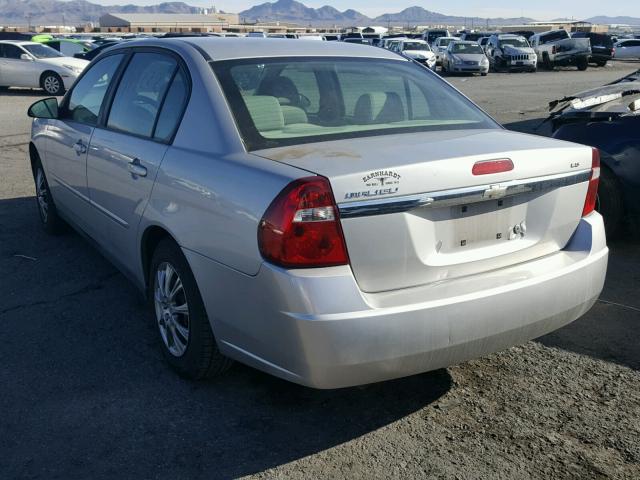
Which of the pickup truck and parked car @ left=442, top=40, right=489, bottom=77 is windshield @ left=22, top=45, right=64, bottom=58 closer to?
parked car @ left=442, top=40, right=489, bottom=77

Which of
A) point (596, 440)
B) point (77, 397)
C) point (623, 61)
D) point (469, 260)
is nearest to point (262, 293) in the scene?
point (469, 260)

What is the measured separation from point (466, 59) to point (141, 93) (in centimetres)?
2755

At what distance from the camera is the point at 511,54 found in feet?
110

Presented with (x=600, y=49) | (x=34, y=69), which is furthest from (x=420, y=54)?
(x=34, y=69)

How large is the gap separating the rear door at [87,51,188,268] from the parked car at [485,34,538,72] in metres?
31.3

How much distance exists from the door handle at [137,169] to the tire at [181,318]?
0.39 meters

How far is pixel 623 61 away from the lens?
46344mm

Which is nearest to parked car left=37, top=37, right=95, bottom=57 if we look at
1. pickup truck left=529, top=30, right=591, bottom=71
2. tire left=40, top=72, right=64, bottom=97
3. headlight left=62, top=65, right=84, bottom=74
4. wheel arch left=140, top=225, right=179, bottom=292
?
tire left=40, top=72, right=64, bottom=97

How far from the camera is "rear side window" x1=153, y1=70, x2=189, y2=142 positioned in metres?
3.78

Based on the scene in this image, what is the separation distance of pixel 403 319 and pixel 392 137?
39.1 inches

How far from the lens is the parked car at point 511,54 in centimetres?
3334

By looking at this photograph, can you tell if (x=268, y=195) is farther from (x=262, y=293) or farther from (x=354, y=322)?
(x=354, y=322)

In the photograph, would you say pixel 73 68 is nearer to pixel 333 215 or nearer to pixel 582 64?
pixel 333 215

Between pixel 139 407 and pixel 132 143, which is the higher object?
pixel 132 143
